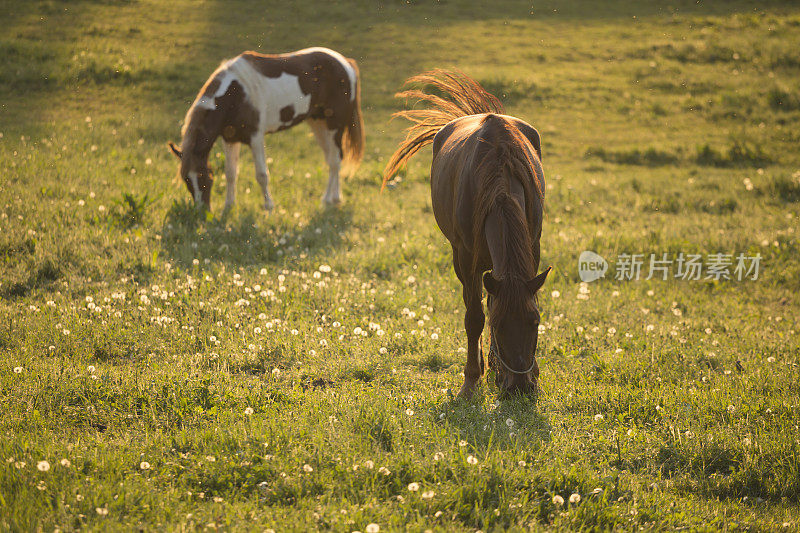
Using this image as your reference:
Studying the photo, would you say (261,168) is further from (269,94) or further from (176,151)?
(176,151)

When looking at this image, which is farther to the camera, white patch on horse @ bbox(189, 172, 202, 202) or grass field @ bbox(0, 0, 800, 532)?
white patch on horse @ bbox(189, 172, 202, 202)

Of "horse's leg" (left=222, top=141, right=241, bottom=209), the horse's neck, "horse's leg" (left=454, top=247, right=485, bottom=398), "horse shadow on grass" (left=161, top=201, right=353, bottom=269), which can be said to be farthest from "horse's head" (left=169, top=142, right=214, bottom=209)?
the horse's neck

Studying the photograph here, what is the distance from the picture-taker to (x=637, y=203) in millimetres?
12383

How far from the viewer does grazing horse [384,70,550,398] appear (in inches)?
184

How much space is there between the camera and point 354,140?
1272 centimetres

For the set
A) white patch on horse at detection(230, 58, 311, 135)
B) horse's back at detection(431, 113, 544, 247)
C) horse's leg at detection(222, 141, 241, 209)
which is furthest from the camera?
horse's leg at detection(222, 141, 241, 209)

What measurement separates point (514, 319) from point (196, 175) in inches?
270

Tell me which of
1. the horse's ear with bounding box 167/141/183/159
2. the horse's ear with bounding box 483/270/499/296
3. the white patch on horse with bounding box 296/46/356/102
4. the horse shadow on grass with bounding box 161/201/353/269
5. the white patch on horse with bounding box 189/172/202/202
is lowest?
the horse shadow on grass with bounding box 161/201/353/269

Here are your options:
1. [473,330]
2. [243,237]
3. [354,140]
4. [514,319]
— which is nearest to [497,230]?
[514,319]

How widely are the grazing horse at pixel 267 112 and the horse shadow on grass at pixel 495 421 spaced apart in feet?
20.5

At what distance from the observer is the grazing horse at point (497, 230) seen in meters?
4.67

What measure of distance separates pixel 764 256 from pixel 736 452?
6.14 meters

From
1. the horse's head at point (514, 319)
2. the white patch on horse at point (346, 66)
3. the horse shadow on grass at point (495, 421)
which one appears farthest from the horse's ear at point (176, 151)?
the horse's head at point (514, 319)

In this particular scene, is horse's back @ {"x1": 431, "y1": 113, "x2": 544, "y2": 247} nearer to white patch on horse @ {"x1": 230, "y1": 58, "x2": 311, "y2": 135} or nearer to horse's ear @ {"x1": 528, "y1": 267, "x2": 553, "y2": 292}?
horse's ear @ {"x1": 528, "y1": 267, "x2": 553, "y2": 292}
